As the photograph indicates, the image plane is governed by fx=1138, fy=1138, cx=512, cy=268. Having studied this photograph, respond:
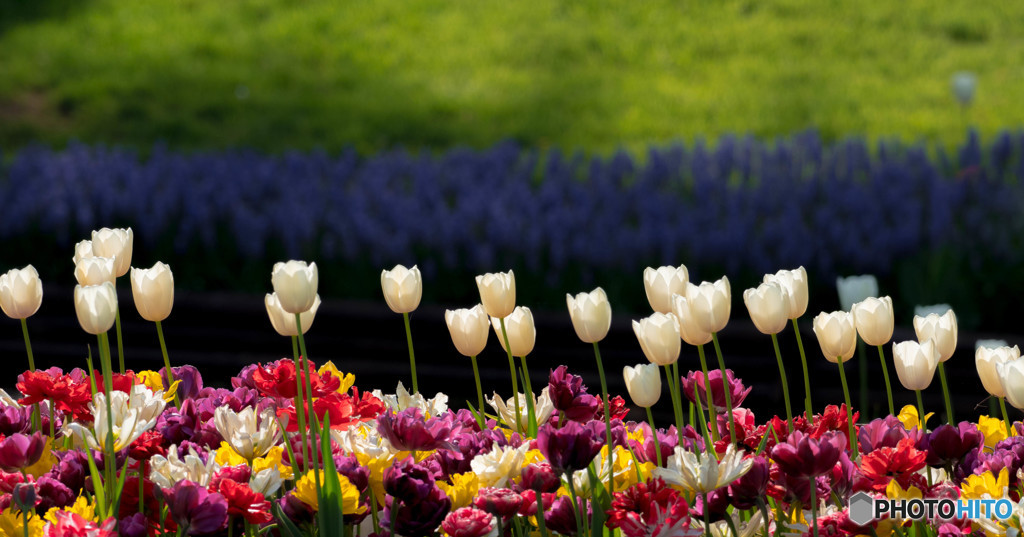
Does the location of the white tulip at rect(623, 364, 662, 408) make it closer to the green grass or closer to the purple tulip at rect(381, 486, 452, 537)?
the purple tulip at rect(381, 486, 452, 537)

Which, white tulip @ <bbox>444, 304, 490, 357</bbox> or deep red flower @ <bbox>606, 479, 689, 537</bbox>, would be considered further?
white tulip @ <bbox>444, 304, 490, 357</bbox>

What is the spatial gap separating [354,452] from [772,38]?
280 inches

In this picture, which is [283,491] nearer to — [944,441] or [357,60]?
[944,441]

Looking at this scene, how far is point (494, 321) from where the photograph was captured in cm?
180

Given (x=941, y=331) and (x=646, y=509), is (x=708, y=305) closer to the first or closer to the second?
(x=646, y=509)

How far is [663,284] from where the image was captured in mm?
1542

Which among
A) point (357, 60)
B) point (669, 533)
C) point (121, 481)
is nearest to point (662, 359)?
point (669, 533)

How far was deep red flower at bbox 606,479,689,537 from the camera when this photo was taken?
1.33 metres

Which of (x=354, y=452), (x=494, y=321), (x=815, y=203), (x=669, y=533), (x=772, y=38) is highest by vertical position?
(x=772, y=38)

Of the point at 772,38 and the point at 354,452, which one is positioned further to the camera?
the point at 772,38

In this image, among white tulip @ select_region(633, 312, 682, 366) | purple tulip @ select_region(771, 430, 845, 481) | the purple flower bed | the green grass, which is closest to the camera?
purple tulip @ select_region(771, 430, 845, 481)

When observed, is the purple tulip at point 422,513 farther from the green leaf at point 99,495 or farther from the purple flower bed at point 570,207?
the purple flower bed at point 570,207

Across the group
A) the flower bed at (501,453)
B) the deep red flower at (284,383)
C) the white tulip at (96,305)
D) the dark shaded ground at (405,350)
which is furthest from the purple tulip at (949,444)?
the dark shaded ground at (405,350)

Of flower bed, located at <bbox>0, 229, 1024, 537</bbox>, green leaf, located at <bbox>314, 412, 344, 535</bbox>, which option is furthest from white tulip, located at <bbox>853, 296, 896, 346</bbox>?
green leaf, located at <bbox>314, 412, 344, 535</bbox>
